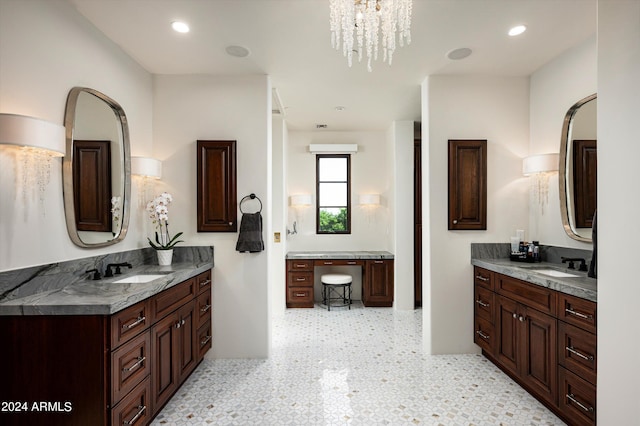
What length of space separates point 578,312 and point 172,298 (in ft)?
9.07

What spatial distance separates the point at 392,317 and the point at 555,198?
8.46 feet

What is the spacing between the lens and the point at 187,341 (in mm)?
2785

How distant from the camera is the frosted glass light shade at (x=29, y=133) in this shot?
1.72m

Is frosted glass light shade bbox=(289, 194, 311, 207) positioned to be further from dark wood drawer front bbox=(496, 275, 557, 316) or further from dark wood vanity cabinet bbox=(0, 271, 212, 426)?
dark wood vanity cabinet bbox=(0, 271, 212, 426)

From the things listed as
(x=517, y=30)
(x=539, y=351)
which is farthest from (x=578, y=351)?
(x=517, y=30)

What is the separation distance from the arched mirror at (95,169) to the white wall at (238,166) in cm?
53

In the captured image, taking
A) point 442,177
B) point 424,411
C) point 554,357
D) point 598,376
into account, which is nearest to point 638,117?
point 598,376

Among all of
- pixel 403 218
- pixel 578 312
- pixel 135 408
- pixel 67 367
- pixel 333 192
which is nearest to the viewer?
pixel 67 367

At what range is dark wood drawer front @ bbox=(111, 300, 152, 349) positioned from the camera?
1.76 meters

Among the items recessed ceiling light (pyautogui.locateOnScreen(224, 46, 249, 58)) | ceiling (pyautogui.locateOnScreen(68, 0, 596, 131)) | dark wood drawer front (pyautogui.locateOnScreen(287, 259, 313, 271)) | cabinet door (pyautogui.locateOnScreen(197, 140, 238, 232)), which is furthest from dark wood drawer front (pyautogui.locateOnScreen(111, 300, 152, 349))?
dark wood drawer front (pyautogui.locateOnScreen(287, 259, 313, 271))

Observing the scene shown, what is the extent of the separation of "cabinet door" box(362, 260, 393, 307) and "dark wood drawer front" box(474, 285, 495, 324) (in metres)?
1.86

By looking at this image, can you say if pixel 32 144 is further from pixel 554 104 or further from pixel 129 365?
pixel 554 104

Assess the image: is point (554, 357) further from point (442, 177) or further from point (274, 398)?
point (274, 398)

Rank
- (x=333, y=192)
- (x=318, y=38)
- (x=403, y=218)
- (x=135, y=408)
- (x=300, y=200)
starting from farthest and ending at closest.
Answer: (x=333, y=192)
(x=300, y=200)
(x=403, y=218)
(x=318, y=38)
(x=135, y=408)
